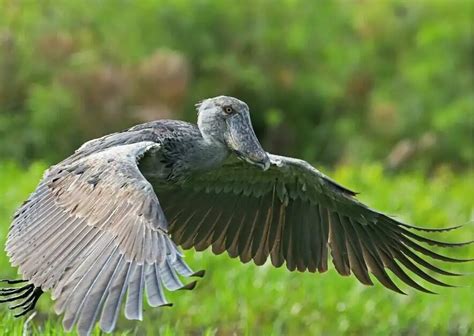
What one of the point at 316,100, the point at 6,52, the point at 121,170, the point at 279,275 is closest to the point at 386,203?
the point at 279,275

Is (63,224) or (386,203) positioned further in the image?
(386,203)

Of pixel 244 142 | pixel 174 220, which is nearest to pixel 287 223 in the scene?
pixel 174 220

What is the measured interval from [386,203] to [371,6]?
5.07 meters

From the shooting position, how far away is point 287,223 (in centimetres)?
668

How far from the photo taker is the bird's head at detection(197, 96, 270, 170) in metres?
5.88

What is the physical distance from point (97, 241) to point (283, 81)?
8.82 m

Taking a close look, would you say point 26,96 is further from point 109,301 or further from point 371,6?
point 109,301

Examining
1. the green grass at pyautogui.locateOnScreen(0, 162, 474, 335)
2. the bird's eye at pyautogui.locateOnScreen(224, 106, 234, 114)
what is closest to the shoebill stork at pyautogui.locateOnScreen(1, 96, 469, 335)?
the bird's eye at pyautogui.locateOnScreen(224, 106, 234, 114)

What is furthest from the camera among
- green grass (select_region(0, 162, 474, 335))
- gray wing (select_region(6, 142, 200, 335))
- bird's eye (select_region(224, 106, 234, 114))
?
green grass (select_region(0, 162, 474, 335))

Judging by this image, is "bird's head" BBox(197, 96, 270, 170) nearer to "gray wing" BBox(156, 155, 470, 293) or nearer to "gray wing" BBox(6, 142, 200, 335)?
"gray wing" BBox(156, 155, 470, 293)

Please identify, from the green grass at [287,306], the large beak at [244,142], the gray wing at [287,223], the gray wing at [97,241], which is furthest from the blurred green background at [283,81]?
the gray wing at [97,241]

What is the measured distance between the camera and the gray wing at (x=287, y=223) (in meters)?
6.41

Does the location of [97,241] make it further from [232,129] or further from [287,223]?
[287,223]

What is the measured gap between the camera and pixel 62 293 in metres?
4.51
